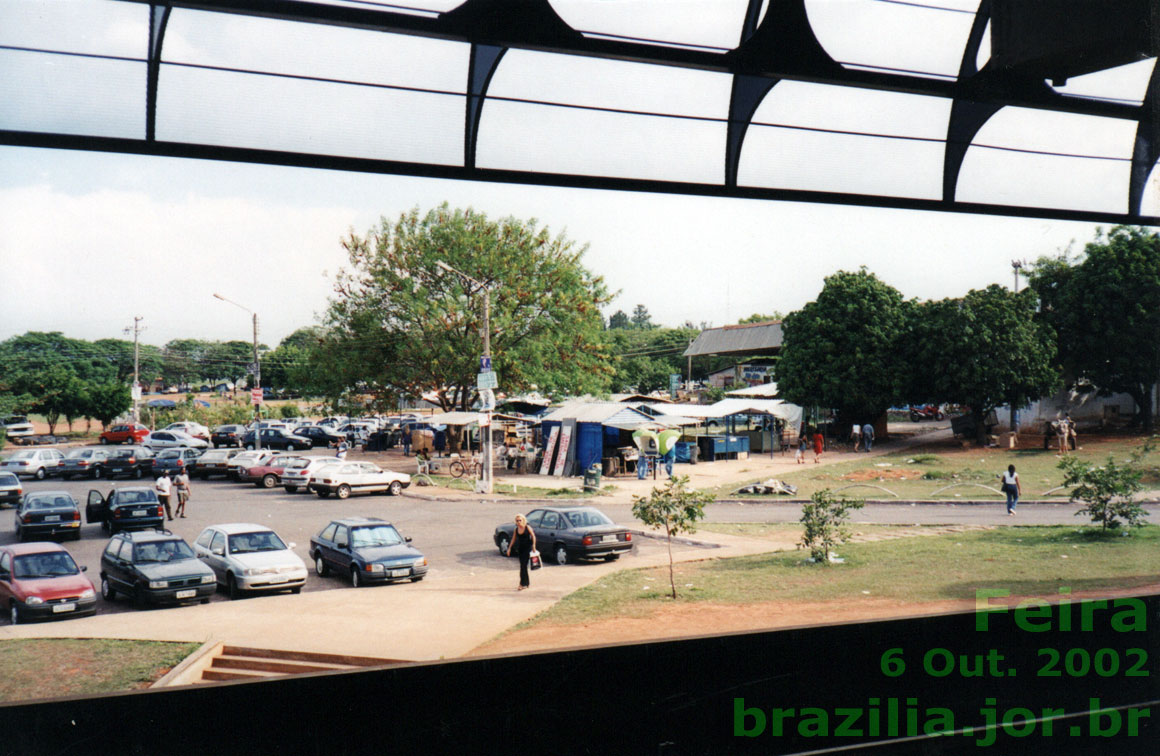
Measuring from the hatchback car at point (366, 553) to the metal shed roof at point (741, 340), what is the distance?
363 centimetres

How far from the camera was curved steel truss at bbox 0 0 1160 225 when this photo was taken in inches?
121

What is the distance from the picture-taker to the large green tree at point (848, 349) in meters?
7.72

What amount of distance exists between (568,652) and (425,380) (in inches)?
152

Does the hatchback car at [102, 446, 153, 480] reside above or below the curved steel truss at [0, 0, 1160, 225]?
below

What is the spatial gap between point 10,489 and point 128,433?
1.35 metres

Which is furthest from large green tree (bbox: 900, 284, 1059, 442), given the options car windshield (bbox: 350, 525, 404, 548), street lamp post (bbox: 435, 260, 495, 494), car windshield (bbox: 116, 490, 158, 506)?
car windshield (bbox: 116, 490, 158, 506)

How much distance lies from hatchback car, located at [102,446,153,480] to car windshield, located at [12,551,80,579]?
1021 millimetres

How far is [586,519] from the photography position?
26.7 feet

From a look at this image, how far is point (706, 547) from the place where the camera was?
8.45 metres

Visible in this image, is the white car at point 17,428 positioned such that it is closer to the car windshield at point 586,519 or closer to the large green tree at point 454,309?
the large green tree at point 454,309

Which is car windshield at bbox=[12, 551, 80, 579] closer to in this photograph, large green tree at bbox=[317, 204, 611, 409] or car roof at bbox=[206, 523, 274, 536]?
car roof at bbox=[206, 523, 274, 536]

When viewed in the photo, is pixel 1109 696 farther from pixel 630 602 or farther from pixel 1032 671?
pixel 630 602

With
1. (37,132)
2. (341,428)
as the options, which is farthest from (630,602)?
(37,132)

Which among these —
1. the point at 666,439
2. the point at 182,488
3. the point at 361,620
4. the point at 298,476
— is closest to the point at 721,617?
the point at 361,620
